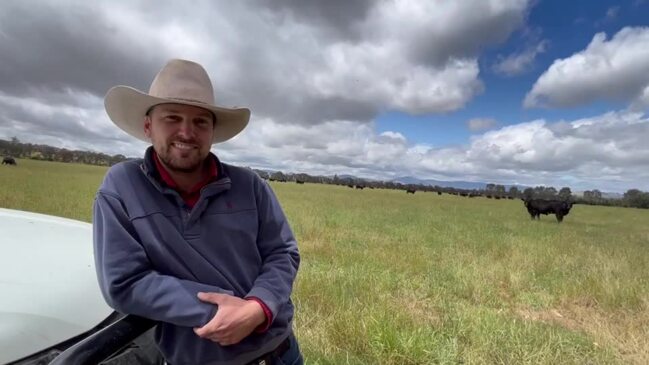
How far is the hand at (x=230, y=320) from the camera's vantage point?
134 cm

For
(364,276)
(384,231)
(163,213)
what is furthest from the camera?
(384,231)

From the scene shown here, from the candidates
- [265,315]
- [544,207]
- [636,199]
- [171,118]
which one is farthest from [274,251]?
[636,199]

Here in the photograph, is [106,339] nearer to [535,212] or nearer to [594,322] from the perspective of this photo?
[594,322]

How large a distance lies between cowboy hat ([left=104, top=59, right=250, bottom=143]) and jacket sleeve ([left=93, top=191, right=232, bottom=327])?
1.51 feet

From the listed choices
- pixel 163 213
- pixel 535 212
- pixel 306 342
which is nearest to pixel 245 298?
pixel 163 213

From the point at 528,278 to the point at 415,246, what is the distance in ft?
10.0

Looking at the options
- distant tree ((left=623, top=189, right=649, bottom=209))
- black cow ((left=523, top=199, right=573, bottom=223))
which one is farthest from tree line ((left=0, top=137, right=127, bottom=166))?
distant tree ((left=623, top=189, right=649, bottom=209))

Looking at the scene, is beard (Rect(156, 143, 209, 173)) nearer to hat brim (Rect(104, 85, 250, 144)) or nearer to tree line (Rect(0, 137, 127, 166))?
hat brim (Rect(104, 85, 250, 144))

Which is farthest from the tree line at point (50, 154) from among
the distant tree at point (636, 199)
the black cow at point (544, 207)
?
the distant tree at point (636, 199)

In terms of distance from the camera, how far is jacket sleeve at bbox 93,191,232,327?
1.32 meters

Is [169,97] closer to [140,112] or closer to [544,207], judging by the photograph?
[140,112]

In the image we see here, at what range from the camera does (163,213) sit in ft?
4.77

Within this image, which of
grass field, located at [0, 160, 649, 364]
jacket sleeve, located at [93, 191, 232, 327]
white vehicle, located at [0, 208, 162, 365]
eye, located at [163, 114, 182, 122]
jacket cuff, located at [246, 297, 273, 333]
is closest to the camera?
white vehicle, located at [0, 208, 162, 365]

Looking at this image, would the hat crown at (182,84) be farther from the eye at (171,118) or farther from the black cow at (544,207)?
the black cow at (544,207)
